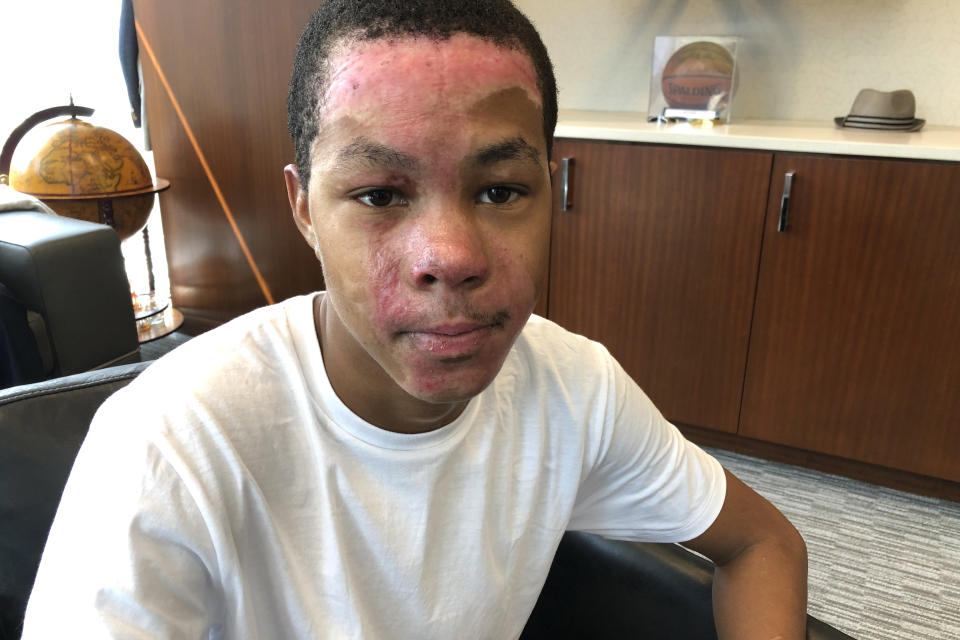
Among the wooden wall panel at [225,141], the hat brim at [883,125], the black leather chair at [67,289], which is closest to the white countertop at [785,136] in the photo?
the hat brim at [883,125]

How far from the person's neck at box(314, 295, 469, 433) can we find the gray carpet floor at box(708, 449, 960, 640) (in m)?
1.30

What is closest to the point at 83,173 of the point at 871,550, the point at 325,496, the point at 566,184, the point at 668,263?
the point at 566,184

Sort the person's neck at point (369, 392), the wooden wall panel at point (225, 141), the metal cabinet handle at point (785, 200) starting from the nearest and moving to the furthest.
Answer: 1. the person's neck at point (369, 392)
2. the metal cabinet handle at point (785, 200)
3. the wooden wall panel at point (225, 141)

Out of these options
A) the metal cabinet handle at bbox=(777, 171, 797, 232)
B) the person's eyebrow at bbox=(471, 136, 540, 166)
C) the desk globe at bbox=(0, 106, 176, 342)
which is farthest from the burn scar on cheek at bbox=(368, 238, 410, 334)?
the desk globe at bbox=(0, 106, 176, 342)

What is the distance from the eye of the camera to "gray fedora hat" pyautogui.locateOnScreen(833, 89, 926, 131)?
6.82 ft

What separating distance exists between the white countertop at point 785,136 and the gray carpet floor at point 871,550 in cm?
91

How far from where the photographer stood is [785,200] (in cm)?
192

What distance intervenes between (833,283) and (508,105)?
5.13 ft

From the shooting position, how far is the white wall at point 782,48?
2.21 metres

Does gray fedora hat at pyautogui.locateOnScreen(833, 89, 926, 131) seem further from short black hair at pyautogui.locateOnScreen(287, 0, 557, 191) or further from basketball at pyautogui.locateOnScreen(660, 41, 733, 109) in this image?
short black hair at pyautogui.locateOnScreen(287, 0, 557, 191)

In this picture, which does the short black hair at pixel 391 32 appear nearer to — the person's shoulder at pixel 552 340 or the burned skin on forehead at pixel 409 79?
the burned skin on forehead at pixel 409 79

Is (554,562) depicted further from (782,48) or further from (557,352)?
(782,48)

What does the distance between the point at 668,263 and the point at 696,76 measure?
588 millimetres

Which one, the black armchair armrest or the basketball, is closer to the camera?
the black armchair armrest
